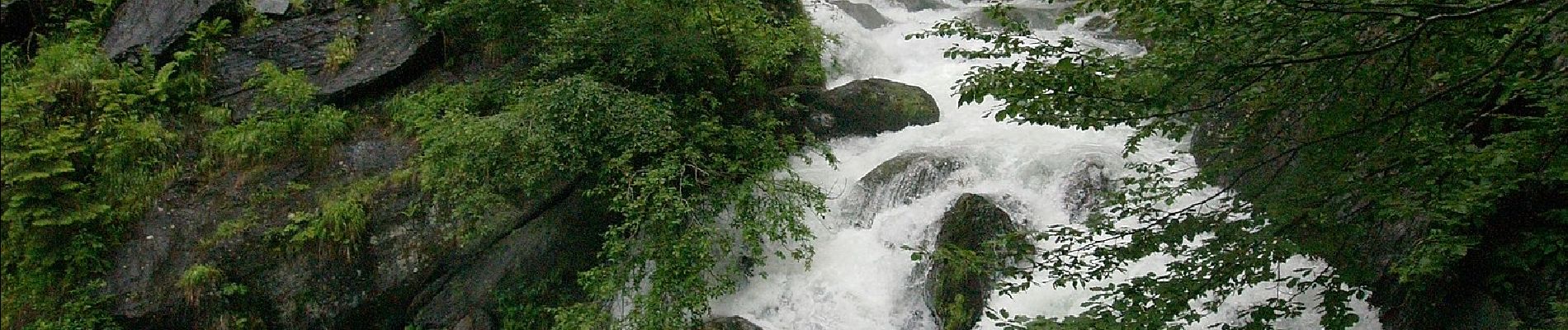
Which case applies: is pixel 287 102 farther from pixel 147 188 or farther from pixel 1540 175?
pixel 1540 175

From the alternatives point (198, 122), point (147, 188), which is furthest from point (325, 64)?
point (147, 188)

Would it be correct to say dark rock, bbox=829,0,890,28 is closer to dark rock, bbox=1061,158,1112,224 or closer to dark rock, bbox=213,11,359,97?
dark rock, bbox=1061,158,1112,224

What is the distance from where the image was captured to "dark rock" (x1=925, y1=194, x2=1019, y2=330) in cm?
681

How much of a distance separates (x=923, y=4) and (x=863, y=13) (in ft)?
7.01

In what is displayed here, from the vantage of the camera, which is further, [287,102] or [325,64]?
[325,64]

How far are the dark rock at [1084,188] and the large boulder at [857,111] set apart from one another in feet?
8.01

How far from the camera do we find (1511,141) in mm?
3178

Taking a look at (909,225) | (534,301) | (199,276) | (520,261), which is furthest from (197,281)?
(909,225)

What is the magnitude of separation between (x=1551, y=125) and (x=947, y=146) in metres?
5.93

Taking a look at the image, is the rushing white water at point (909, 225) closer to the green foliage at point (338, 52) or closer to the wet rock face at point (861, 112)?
the wet rock face at point (861, 112)

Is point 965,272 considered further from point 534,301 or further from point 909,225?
point 534,301

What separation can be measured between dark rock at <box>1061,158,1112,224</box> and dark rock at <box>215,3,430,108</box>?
6.67 m

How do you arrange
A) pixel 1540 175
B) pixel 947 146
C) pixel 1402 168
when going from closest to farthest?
pixel 1540 175, pixel 1402 168, pixel 947 146

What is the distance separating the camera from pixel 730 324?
714cm
